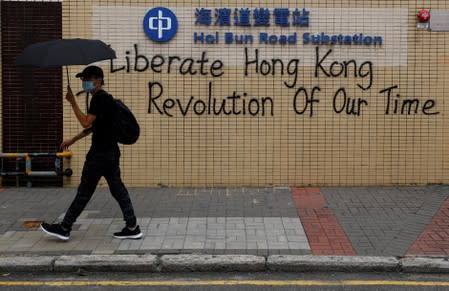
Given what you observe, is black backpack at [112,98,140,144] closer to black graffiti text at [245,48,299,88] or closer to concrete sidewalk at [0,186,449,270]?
concrete sidewalk at [0,186,449,270]

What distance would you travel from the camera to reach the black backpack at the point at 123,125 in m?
6.36

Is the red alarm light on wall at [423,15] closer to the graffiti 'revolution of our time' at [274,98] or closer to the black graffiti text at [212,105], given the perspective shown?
the graffiti 'revolution of our time' at [274,98]

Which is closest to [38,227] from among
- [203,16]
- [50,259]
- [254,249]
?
[50,259]

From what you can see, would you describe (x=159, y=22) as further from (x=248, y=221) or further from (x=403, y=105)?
(x=403, y=105)

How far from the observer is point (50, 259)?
5.85 meters

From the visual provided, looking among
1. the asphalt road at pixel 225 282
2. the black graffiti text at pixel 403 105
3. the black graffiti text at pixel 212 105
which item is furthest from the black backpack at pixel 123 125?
the black graffiti text at pixel 403 105

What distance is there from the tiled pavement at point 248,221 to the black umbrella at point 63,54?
6.48 ft

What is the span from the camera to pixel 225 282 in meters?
5.50

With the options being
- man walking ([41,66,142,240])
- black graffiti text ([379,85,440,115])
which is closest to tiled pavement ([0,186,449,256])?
man walking ([41,66,142,240])

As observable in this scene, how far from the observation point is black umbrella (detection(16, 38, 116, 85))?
6.00 m

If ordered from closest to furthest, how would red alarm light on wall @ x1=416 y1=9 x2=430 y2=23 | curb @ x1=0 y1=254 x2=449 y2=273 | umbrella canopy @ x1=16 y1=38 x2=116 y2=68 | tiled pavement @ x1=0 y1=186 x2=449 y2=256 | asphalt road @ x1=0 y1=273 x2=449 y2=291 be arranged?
asphalt road @ x1=0 y1=273 x2=449 y2=291 → curb @ x1=0 y1=254 x2=449 y2=273 → umbrella canopy @ x1=16 y1=38 x2=116 y2=68 → tiled pavement @ x1=0 y1=186 x2=449 y2=256 → red alarm light on wall @ x1=416 y1=9 x2=430 y2=23

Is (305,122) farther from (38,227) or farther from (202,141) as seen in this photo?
(38,227)

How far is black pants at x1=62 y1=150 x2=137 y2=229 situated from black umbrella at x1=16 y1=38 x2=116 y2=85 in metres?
1.05

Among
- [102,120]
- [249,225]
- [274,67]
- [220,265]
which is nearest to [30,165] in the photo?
[102,120]
